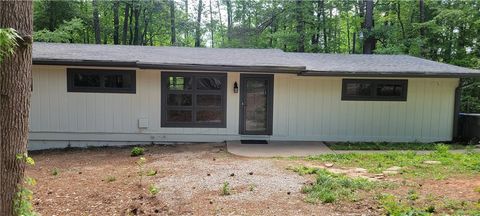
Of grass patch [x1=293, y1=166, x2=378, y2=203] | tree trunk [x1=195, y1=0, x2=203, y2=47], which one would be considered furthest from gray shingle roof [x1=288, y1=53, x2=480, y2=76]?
tree trunk [x1=195, y1=0, x2=203, y2=47]

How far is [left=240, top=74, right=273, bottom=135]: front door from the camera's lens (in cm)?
905

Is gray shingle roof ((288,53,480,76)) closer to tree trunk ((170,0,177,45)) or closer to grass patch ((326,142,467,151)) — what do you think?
grass patch ((326,142,467,151))

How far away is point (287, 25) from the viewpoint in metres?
21.5

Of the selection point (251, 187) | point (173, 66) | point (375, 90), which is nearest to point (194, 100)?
point (173, 66)

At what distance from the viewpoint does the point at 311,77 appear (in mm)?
9055

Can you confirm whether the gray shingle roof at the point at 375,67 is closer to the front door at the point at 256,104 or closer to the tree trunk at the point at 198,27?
the front door at the point at 256,104

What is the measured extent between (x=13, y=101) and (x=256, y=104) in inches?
261

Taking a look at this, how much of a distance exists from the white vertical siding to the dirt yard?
101 inches

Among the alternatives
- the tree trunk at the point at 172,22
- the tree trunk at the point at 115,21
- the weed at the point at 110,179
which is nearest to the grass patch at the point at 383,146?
the weed at the point at 110,179

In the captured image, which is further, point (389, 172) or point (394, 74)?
point (394, 74)

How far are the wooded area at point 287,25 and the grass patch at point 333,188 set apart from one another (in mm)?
12170

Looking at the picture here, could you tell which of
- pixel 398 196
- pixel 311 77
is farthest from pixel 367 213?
pixel 311 77

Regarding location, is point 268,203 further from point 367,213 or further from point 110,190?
point 110,190

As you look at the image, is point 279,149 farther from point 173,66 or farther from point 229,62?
point 173,66
